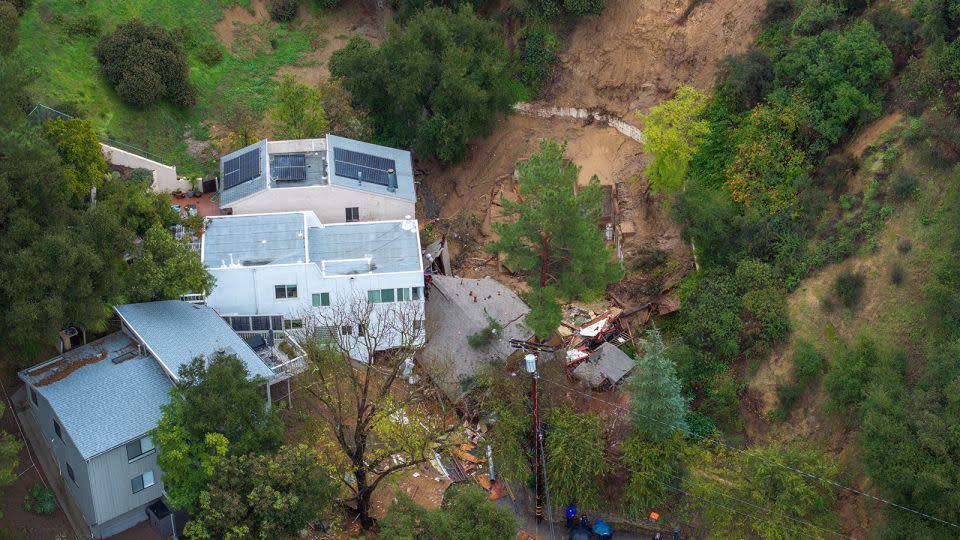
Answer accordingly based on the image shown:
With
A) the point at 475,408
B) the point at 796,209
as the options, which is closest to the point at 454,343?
the point at 475,408

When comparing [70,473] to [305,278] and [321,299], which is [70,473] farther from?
[321,299]

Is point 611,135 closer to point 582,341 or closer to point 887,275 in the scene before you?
point 582,341

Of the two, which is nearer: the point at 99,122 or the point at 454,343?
the point at 454,343

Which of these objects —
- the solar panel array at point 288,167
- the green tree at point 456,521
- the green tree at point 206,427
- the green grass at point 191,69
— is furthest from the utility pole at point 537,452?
the green grass at point 191,69

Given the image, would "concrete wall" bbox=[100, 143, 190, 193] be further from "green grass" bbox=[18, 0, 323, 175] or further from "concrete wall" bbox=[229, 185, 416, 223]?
"concrete wall" bbox=[229, 185, 416, 223]

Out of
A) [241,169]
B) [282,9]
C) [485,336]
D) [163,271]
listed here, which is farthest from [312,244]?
[282,9]

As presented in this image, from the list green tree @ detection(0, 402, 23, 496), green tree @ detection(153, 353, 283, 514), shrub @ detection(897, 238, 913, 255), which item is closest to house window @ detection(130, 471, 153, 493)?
green tree @ detection(153, 353, 283, 514)
